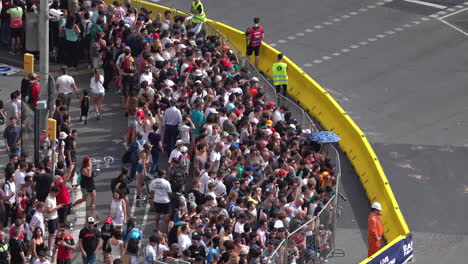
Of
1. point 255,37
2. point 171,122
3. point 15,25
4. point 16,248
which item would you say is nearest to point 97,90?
point 171,122

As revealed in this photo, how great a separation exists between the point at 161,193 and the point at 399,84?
13505mm

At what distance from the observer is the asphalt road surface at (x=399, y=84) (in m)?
29.3

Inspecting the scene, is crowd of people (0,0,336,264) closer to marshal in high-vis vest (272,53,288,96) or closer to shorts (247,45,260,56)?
marshal in high-vis vest (272,53,288,96)

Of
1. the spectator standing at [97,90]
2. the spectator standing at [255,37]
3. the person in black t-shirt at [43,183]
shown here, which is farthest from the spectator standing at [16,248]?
the spectator standing at [255,37]

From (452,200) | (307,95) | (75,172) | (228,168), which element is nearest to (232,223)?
(228,168)

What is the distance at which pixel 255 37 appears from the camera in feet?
121

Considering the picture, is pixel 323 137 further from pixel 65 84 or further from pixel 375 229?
pixel 65 84

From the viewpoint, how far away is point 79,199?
89.4 feet

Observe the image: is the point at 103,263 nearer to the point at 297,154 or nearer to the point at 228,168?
the point at 228,168

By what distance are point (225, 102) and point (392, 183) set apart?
16.5ft

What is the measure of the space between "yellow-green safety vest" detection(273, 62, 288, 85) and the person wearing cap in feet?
39.7

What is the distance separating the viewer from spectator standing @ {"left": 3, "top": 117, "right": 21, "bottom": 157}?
1106 inches

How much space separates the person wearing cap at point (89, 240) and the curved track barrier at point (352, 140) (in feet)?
19.4

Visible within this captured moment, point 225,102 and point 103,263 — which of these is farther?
point 225,102
